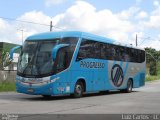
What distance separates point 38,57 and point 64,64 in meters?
1.37

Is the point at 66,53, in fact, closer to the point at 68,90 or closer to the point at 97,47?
A: the point at 68,90

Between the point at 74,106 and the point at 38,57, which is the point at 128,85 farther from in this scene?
the point at 74,106

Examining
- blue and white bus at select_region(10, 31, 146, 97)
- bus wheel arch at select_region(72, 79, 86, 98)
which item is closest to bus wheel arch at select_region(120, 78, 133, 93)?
blue and white bus at select_region(10, 31, 146, 97)

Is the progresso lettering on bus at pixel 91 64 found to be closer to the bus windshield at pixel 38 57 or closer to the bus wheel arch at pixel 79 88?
the bus wheel arch at pixel 79 88

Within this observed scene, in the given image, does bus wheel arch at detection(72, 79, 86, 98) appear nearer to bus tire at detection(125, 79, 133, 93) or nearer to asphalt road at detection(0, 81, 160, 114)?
asphalt road at detection(0, 81, 160, 114)

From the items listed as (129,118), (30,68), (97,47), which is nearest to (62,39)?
(30,68)

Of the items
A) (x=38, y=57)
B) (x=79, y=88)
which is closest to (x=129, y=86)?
(x=79, y=88)

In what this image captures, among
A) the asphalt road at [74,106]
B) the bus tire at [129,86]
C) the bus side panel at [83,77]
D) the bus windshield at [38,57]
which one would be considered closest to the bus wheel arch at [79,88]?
the bus side panel at [83,77]

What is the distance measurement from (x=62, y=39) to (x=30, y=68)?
7.06 ft

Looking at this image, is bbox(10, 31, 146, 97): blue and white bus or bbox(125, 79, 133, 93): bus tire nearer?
bbox(10, 31, 146, 97): blue and white bus

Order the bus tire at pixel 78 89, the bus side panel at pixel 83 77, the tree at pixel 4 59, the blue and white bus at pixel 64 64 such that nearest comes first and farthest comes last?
1. the blue and white bus at pixel 64 64
2. the bus side panel at pixel 83 77
3. the bus tire at pixel 78 89
4. the tree at pixel 4 59

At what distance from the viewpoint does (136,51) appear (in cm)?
3050

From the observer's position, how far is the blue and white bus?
65.8ft

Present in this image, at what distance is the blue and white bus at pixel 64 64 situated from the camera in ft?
65.8
